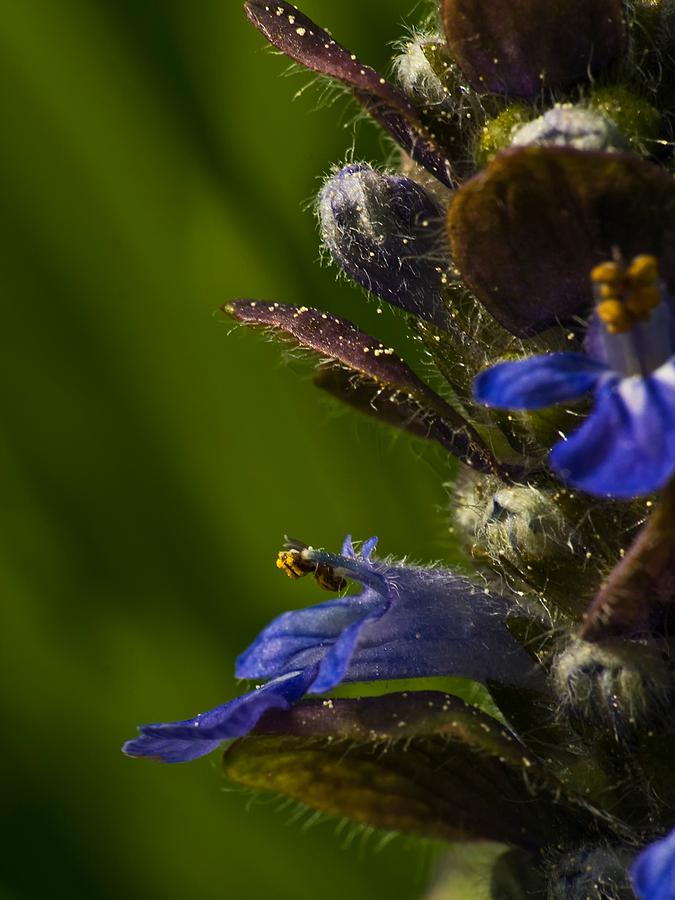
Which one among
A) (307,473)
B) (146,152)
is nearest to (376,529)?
(307,473)

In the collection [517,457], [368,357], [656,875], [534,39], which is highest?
[534,39]

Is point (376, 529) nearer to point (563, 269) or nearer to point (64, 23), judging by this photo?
point (64, 23)

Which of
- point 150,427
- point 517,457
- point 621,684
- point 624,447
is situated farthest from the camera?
point 150,427

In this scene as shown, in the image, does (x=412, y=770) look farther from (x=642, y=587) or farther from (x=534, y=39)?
(x=534, y=39)

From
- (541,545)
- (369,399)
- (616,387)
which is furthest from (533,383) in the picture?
(369,399)

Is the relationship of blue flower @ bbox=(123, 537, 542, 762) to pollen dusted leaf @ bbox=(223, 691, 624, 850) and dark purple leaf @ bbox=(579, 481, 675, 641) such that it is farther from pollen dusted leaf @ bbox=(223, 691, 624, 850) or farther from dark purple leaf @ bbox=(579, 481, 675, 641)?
dark purple leaf @ bbox=(579, 481, 675, 641)

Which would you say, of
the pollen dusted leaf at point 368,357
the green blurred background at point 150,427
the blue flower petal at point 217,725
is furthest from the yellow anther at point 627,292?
the green blurred background at point 150,427

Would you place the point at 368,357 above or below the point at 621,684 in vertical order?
above
